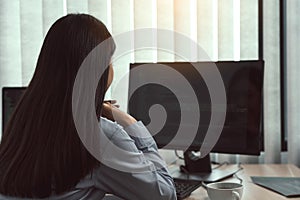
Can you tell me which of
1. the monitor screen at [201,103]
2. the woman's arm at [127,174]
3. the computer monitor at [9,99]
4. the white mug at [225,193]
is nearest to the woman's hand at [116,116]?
the woman's arm at [127,174]

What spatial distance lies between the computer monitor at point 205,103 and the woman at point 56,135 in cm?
60

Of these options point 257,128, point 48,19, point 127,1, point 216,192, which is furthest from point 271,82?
point 48,19

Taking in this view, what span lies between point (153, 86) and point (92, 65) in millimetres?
723

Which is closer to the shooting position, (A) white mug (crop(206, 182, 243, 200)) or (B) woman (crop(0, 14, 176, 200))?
(B) woman (crop(0, 14, 176, 200))

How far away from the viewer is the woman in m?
0.91

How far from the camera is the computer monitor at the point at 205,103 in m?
1.47

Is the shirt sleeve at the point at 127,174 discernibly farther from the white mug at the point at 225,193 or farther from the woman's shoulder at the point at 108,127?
the white mug at the point at 225,193

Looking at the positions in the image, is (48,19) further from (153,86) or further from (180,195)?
(180,195)

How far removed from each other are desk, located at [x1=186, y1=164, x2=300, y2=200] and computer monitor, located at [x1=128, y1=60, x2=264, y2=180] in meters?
0.12

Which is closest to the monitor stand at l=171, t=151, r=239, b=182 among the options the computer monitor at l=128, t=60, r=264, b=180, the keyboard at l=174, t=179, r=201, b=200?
the computer monitor at l=128, t=60, r=264, b=180

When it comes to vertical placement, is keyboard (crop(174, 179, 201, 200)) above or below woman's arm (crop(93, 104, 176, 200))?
below

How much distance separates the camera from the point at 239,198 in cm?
122

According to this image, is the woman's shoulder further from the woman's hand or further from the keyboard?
the keyboard

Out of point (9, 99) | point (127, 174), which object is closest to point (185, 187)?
point (127, 174)
